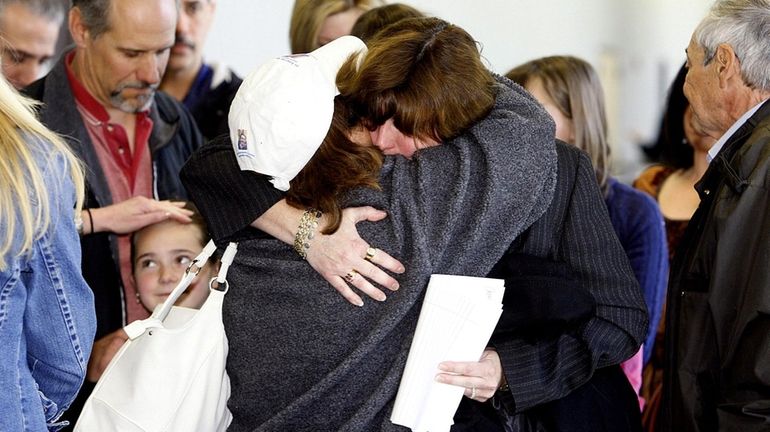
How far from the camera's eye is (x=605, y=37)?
26.2ft

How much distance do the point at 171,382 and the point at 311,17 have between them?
1.75m

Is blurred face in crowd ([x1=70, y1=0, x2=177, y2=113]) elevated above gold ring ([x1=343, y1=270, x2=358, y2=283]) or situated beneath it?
situated beneath

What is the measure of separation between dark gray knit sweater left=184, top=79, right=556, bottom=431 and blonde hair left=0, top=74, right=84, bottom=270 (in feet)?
1.47

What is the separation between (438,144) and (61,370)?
83cm

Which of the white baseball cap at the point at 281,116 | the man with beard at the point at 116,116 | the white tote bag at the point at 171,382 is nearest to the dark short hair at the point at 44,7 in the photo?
the man with beard at the point at 116,116

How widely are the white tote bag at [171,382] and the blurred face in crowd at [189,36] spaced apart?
193 centimetres

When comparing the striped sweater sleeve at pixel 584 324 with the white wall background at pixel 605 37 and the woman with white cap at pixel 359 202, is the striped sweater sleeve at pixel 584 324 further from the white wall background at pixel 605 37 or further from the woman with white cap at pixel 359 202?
the white wall background at pixel 605 37

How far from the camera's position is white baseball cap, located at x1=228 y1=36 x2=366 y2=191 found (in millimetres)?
1741

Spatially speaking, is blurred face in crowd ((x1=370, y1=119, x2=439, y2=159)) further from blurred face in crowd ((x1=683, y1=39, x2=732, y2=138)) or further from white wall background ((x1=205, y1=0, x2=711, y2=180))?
white wall background ((x1=205, y1=0, x2=711, y2=180))

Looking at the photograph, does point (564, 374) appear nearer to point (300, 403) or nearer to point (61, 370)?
point (300, 403)

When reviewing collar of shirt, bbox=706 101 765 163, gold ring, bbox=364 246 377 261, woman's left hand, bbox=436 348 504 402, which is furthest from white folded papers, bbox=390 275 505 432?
collar of shirt, bbox=706 101 765 163

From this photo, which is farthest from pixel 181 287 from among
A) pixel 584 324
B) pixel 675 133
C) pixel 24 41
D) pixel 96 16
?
pixel 675 133

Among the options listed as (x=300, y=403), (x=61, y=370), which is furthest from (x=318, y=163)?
(x=61, y=370)

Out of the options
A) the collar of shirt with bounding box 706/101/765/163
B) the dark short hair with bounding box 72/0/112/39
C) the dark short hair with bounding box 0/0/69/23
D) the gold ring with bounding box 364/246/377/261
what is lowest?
the dark short hair with bounding box 0/0/69/23
